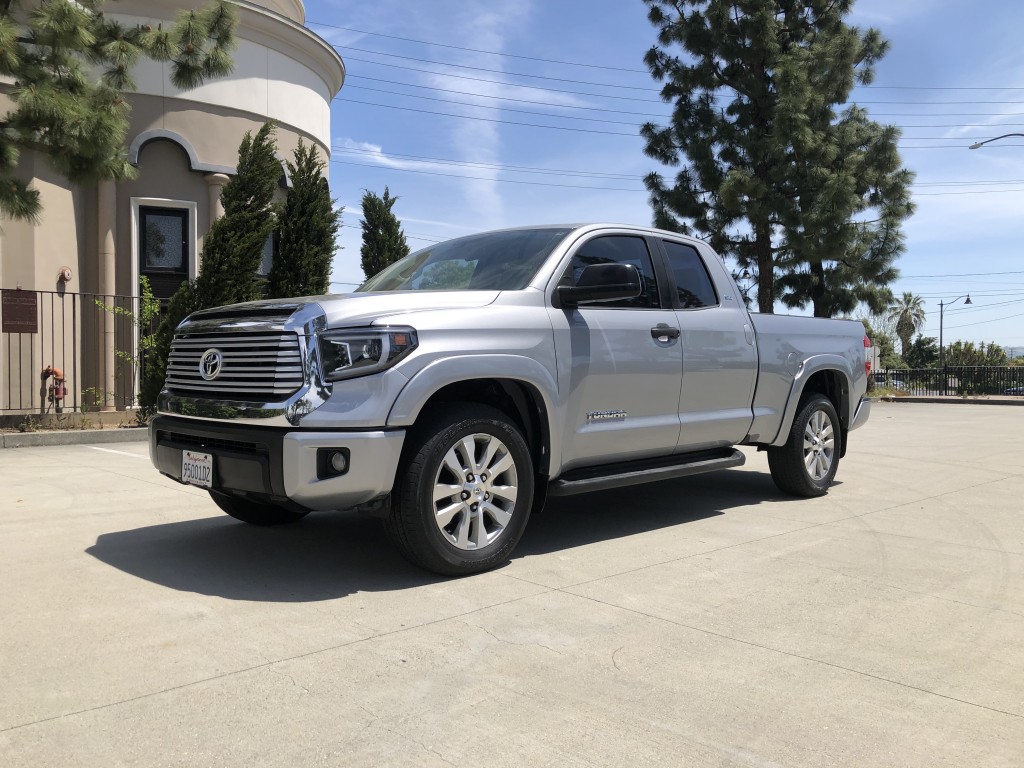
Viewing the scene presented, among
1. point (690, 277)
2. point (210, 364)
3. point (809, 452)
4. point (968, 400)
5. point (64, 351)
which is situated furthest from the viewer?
point (968, 400)

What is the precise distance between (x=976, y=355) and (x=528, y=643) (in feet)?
154

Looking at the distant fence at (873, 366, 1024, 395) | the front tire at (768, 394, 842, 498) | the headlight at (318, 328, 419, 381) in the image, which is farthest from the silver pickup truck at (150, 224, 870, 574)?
the distant fence at (873, 366, 1024, 395)

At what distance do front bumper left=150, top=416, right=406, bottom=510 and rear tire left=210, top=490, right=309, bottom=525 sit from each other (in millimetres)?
1255

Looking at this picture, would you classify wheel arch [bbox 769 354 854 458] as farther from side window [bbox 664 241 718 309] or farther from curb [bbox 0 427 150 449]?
curb [bbox 0 427 150 449]

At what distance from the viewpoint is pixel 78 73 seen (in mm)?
9977

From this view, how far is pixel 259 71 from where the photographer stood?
16.3 metres

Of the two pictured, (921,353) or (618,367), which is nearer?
(618,367)

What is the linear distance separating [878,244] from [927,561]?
70.5 ft

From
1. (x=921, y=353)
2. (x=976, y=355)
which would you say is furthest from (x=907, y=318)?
(x=976, y=355)

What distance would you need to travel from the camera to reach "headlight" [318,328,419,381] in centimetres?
420

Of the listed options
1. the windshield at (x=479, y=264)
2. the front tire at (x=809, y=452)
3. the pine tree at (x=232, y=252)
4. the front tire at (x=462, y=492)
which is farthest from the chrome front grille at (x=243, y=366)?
the pine tree at (x=232, y=252)

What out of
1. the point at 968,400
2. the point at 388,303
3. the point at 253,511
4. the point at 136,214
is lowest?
the point at 968,400

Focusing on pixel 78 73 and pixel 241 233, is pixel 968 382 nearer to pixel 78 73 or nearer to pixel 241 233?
pixel 241 233

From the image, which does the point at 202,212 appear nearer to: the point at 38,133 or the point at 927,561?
the point at 38,133
